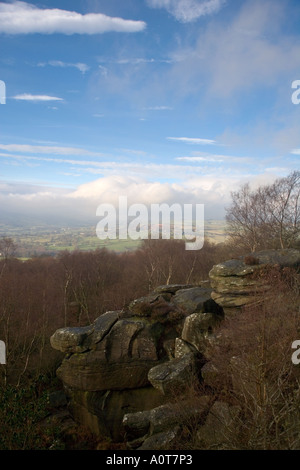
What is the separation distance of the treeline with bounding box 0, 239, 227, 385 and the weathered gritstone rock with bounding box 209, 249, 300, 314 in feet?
36.3

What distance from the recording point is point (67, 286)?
40750 mm

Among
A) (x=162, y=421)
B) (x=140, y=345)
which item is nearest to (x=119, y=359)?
(x=140, y=345)

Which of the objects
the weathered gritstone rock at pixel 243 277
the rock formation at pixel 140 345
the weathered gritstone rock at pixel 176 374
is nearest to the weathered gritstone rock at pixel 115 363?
the rock formation at pixel 140 345

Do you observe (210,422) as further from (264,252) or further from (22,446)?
(264,252)

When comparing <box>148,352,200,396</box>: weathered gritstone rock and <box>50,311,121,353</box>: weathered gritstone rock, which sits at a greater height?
<box>50,311,121,353</box>: weathered gritstone rock

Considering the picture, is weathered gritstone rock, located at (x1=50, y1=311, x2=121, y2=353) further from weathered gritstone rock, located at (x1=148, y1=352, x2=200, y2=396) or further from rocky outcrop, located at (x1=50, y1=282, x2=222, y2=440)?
weathered gritstone rock, located at (x1=148, y1=352, x2=200, y2=396)

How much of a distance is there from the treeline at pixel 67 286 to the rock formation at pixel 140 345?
21.8 ft

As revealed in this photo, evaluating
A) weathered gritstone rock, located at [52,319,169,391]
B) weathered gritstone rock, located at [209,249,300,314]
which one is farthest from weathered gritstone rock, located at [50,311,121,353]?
weathered gritstone rock, located at [209,249,300,314]

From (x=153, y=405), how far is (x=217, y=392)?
618 cm

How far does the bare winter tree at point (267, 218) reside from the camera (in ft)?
115

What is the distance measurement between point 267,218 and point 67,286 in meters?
27.8

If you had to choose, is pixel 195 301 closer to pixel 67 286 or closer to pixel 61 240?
pixel 67 286

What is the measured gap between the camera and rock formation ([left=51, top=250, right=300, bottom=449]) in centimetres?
2016
